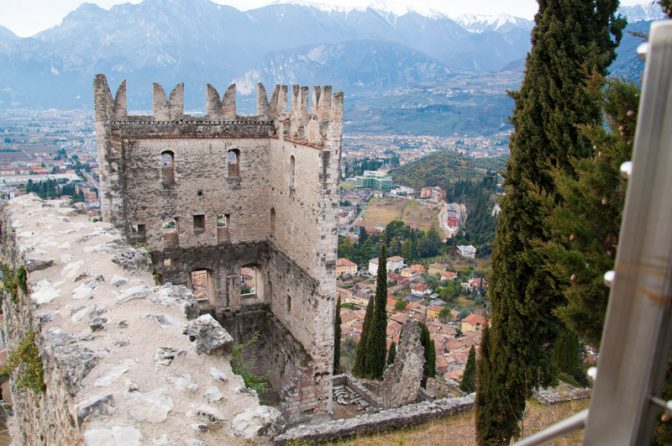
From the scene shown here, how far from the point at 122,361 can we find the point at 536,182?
6326mm

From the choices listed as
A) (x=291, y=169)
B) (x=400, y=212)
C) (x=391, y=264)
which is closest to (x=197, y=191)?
(x=291, y=169)

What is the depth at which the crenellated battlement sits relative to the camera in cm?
1299

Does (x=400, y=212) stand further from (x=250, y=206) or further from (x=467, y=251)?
(x=250, y=206)

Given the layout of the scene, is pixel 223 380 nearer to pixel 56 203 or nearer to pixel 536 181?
pixel 536 181

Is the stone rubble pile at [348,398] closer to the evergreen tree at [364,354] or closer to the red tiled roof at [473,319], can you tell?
the evergreen tree at [364,354]

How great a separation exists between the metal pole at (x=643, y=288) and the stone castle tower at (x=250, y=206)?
443 inches

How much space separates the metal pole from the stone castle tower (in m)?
11.3

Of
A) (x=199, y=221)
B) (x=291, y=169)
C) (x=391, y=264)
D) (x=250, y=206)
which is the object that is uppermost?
(x=291, y=169)


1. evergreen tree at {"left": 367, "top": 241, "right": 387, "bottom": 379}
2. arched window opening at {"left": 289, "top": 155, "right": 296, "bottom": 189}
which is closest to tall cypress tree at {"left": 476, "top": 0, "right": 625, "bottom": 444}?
arched window opening at {"left": 289, "top": 155, "right": 296, "bottom": 189}

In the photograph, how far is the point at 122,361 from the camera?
518 cm

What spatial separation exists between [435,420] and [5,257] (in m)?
10.2

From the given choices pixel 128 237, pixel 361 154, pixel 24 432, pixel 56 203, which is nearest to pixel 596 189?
pixel 24 432

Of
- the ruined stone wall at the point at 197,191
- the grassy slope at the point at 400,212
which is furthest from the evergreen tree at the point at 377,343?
the grassy slope at the point at 400,212

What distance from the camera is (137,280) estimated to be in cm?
751
